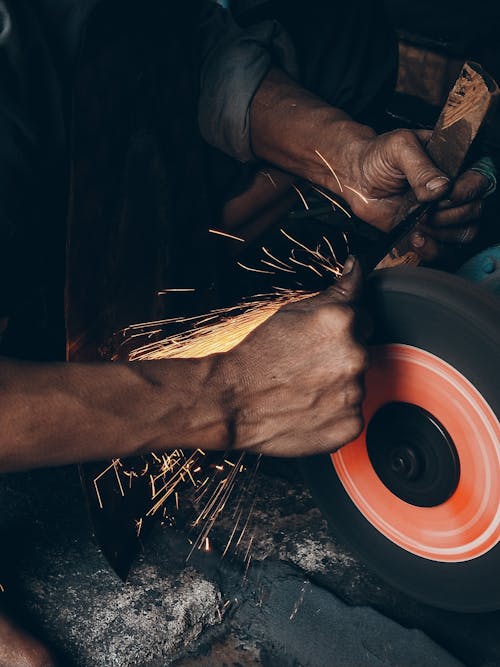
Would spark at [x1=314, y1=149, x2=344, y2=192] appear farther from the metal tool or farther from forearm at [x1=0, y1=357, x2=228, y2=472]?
forearm at [x1=0, y1=357, x2=228, y2=472]

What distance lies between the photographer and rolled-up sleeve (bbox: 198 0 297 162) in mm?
2328

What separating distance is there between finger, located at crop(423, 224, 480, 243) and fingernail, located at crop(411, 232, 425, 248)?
0.07 feet

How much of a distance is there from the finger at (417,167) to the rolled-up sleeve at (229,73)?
0.55 meters

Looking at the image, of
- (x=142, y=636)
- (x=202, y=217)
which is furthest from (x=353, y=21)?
(x=142, y=636)

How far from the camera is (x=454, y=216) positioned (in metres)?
1.95

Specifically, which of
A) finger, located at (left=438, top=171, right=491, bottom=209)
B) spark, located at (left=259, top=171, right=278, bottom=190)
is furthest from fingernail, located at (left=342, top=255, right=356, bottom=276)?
spark, located at (left=259, top=171, right=278, bottom=190)

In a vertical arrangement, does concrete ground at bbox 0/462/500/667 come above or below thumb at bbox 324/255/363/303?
below

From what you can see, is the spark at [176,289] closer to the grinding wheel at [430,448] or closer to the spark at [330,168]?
the spark at [330,168]

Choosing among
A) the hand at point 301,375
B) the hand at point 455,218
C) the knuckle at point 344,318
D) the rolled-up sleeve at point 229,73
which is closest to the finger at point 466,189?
the hand at point 455,218

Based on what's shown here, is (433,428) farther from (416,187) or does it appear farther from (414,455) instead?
(416,187)

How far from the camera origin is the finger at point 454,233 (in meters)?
1.97

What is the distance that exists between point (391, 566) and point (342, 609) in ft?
0.56

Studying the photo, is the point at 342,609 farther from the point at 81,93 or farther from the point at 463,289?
the point at 81,93

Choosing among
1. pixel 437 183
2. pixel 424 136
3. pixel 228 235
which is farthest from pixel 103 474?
pixel 424 136
